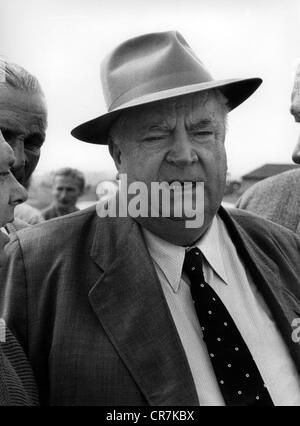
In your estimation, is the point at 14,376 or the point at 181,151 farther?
the point at 181,151

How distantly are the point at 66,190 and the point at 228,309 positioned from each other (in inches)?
138

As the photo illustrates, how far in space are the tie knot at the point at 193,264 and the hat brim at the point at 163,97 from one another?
0.39 m

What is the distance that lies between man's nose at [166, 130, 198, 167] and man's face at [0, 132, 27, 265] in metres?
0.42

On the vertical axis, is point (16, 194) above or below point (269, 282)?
above

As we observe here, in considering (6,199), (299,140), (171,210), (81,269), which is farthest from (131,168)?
(299,140)

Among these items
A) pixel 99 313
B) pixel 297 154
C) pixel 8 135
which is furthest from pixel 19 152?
pixel 297 154

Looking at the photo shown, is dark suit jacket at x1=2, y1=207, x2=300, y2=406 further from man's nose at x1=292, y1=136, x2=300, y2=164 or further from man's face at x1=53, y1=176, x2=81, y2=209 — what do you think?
man's face at x1=53, y1=176, x2=81, y2=209

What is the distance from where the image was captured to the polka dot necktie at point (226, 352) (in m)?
1.41

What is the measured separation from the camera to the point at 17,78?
5.16 ft

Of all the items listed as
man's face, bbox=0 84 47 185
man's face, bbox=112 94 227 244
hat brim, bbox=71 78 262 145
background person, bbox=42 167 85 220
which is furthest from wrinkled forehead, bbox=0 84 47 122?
background person, bbox=42 167 85 220

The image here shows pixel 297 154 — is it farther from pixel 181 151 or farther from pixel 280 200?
pixel 181 151

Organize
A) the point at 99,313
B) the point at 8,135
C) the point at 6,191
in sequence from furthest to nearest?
1. the point at 8,135
2. the point at 99,313
3. the point at 6,191

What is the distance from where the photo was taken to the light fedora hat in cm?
155

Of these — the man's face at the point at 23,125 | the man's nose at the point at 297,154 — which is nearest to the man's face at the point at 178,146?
the man's face at the point at 23,125
